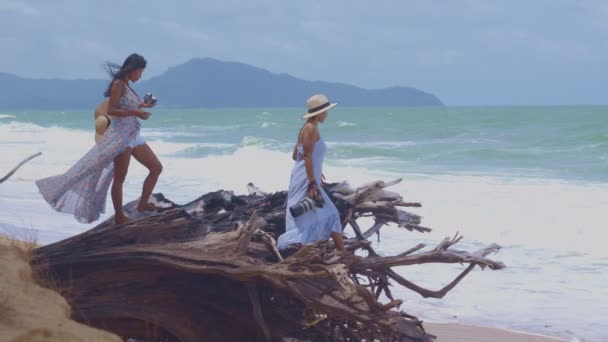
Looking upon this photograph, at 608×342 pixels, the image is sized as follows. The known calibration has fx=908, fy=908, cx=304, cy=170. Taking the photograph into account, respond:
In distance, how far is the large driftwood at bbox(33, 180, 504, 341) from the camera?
4984 millimetres

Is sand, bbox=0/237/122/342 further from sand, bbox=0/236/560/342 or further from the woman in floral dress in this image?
the woman in floral dress

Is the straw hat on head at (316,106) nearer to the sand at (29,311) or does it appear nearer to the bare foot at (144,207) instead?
the bare foot at (144,207)

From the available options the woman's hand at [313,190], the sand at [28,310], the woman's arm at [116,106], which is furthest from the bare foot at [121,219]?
the woman's hand at [313,190]

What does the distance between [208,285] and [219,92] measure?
165407 millimetres

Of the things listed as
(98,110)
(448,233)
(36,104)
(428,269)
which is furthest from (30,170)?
(36,104)

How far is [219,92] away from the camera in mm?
169250

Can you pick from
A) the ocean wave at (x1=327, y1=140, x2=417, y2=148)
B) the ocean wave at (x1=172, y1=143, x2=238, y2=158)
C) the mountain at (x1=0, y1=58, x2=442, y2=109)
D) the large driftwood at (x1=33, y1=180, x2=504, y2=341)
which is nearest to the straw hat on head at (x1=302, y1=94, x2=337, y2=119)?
the large driftwood at (x1=33, y1=180, x2=504, y2=341)

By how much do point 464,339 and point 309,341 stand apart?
239 centimetres

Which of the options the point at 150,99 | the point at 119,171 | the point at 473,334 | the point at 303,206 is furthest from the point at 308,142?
the point at 473,334

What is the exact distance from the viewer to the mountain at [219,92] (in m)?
164

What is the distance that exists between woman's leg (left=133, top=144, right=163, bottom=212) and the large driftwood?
0.76 m

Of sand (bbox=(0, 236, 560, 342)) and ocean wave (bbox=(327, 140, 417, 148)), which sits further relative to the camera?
ocean wave (bbox=(327, 140, 417, 148))

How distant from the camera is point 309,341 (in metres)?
5.25

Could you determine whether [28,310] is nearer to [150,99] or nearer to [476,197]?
[150,99]
